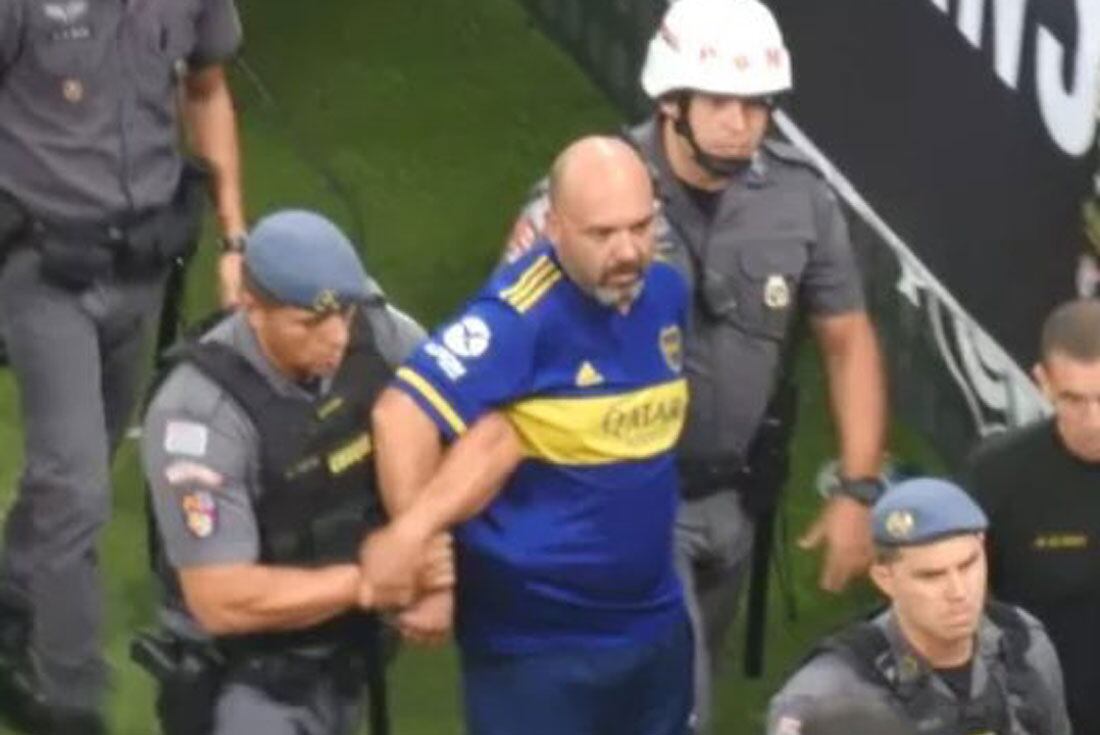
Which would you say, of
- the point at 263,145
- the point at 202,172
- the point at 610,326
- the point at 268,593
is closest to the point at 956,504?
the point at 610,326

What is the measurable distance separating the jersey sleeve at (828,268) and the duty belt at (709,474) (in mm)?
313

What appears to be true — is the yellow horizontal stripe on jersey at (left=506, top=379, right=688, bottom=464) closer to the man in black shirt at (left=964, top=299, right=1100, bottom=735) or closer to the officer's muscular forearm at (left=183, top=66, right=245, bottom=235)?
the man in black shirt at (left=964, top=299, right=1100, bottom=735)

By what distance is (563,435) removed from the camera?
6074 mm

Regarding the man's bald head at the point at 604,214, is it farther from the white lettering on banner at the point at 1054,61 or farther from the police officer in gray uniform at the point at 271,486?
the white lettering on banner at the point at 1054,61

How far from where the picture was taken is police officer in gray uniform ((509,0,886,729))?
6320 mm

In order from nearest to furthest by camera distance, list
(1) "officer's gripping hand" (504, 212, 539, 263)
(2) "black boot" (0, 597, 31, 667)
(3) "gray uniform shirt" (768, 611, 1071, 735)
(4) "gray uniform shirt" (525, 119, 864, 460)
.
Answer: (3) "gray uniform shirt" (768, 611, 1071, 735)
(1) "officer's gripping hand" (504, 212, 539, 263)
(4) "gray uniform shirt" (525, 119, 864, 460)
(2) "black boot" (0, 597, 31, 667)

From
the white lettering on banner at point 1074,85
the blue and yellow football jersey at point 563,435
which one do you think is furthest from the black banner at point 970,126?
the blue and yellow football jersey at point 563,435

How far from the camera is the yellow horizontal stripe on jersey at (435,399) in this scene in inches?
236

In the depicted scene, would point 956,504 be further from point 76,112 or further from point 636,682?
point 76,112

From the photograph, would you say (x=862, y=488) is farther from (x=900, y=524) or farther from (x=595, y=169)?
(x=595, y=169)

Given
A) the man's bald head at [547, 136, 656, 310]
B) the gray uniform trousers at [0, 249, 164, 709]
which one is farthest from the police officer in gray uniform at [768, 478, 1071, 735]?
the gray uniform trousers at [0, 249, 164, 709]

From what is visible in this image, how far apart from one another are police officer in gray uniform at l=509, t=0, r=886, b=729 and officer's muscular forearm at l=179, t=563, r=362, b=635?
0.74 metres

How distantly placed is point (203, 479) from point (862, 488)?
4.23 feet

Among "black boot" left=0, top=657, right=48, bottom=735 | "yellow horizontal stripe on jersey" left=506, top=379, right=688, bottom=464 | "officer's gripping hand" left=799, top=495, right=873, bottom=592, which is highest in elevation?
"yellow horizontal stripe on jersey" left=506, top=379, right=688, bottom=464
